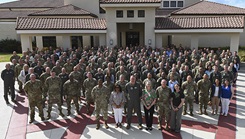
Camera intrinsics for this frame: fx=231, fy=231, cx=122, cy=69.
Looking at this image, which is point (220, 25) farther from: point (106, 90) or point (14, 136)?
point (14, 136)

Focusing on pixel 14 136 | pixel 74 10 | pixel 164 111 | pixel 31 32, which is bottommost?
pixel 14 136

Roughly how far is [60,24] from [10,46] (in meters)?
14.8

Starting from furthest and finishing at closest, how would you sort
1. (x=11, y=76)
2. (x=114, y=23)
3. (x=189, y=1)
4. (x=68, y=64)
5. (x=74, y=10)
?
(x=189, y=1) → (x=74, y=10) → (x=114, y=23) → (x=68, y=64) → (x=11, y=76)

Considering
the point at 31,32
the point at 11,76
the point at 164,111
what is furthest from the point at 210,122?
the point at 31,32

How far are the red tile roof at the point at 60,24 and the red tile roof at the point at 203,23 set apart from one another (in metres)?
Answer: 5.59

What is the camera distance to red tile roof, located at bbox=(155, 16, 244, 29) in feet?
63.4

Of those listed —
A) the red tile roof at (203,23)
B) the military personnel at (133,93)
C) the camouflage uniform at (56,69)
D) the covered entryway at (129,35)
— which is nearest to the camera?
the military personnel at (133,93)

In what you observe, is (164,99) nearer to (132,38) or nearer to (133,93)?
(133,93)

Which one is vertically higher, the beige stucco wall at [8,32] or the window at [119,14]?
the window at [119,14]

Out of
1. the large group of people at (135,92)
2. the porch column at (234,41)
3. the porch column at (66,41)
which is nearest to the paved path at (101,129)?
the large group of people at (135,92)

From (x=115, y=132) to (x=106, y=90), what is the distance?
4.93 ft

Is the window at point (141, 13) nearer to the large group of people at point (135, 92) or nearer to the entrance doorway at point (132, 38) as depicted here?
the entrance doorway at point (132, 38)

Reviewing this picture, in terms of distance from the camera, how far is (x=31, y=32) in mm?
20172

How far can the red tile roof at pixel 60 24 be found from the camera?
20.4m
